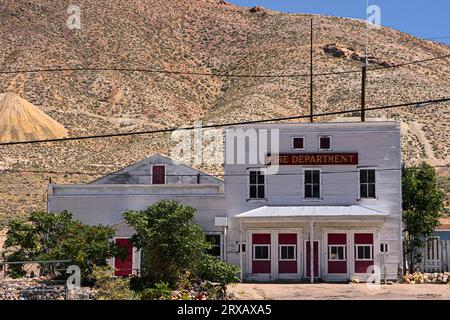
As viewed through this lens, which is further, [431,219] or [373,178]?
[431,219]

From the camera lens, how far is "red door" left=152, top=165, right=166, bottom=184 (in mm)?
42438

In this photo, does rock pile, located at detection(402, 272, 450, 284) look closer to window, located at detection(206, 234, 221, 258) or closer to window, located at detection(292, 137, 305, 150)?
window, located at detection(292, 137, 305, 150)

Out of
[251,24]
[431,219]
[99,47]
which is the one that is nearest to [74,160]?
[99,47]

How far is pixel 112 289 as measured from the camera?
1057 inches

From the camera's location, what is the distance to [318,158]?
3612 cm

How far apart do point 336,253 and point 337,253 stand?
47mm

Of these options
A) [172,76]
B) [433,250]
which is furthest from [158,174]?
[172,76]

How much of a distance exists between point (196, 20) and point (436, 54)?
35.5 m

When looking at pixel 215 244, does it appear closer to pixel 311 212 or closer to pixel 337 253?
pixel 311 212

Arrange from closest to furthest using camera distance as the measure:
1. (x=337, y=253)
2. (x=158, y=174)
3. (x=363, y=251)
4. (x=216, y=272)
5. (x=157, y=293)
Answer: (x=157, y=293) < (x=216, y=272) < (x=363, y=251) < (x=337, y=253) < (x=158, y=174)

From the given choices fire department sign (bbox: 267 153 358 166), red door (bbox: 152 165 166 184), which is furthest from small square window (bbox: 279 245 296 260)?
red door (bbox: 152 165 166 184)

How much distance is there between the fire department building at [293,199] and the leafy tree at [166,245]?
526 centimetres

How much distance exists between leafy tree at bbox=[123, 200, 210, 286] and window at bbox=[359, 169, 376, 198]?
8.57 metres
